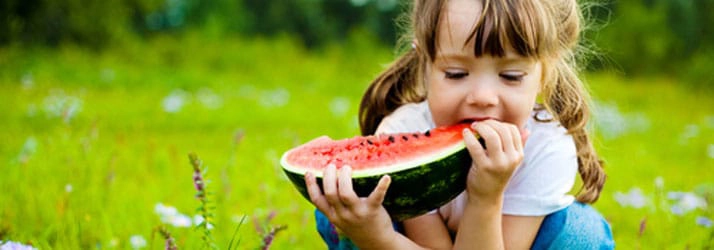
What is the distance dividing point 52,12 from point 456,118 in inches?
561

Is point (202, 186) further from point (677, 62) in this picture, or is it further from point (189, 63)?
point (677, 62)

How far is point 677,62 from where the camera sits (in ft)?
58.1

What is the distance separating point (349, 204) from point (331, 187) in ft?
0.20

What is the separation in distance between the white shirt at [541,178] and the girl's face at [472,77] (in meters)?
0.24

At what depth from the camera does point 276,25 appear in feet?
86.0

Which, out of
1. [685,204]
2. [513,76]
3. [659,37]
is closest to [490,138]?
[513,76]

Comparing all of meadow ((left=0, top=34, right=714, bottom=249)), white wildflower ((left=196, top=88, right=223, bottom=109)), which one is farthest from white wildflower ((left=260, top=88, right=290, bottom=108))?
white wildflower ((left=196, top=88, right=223, bottom=109))

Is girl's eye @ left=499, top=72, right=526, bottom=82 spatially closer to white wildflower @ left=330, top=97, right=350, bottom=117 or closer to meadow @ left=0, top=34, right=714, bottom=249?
meadow @ left=0, top=34, right=714, bottom=249

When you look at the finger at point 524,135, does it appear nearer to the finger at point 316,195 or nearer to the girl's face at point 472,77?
the girl's face at point 472,77

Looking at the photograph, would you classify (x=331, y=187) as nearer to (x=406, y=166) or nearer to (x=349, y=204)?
(x=349, y=204)

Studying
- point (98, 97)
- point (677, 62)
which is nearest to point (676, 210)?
point (98, 97)

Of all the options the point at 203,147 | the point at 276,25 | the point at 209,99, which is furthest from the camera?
the point at 276,25

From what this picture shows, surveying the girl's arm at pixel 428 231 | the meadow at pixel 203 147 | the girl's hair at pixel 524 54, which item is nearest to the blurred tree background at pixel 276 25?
the meadow at pixel 203 147

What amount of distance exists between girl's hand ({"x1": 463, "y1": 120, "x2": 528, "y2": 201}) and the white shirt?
309 mm
